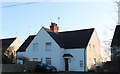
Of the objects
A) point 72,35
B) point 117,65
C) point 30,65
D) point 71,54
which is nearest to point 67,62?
point 71,54

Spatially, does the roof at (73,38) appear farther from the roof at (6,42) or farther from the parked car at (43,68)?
the roof at (6,42)

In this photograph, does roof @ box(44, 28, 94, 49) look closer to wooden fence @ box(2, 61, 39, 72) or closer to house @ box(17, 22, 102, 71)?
house @ box(17, 22, 102, 71)

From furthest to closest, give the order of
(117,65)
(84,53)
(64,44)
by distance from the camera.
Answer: (64,44) → (84,53) → (117,65)

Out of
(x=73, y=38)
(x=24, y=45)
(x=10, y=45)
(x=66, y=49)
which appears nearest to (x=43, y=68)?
(x=66, y=49)

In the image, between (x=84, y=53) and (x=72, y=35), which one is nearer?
(x=84, y=53)

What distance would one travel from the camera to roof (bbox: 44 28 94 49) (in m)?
50.4

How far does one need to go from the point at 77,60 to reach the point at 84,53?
1.79 meters

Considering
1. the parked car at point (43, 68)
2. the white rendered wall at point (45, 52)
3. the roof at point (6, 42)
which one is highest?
the roof at point (6, 42)

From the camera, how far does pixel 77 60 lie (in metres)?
49.4

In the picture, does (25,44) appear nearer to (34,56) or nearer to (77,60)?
(34,56)

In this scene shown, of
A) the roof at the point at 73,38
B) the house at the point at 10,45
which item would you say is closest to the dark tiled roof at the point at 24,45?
the house at the point at 10,45

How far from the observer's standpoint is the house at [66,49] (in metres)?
49.4

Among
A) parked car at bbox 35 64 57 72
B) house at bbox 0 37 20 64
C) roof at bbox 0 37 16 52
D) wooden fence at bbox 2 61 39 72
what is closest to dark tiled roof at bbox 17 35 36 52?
house at bbox 0 37 20 64

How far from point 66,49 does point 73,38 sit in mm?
2997
